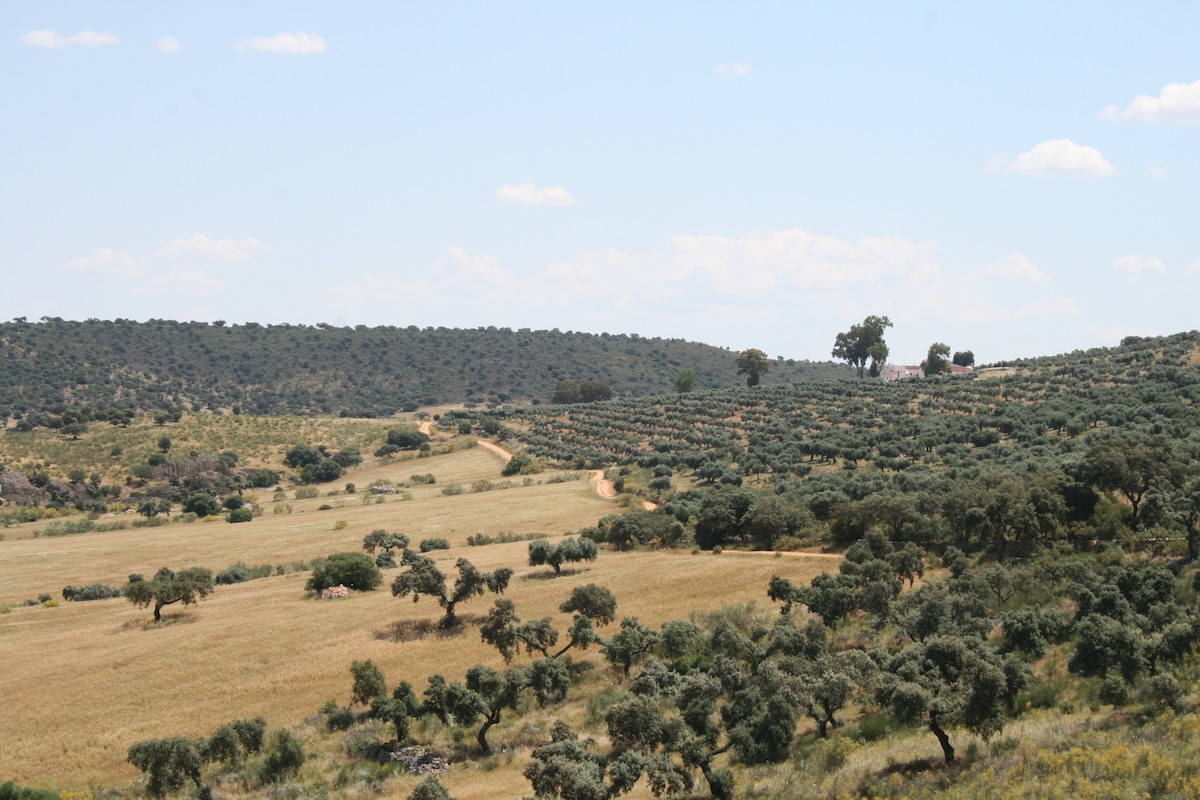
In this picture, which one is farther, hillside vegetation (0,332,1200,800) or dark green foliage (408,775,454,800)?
hillside vegetation (0,332,1200,800)

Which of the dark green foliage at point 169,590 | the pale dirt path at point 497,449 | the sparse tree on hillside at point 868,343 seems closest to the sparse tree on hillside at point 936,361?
the sparse tree on hillside at point 868,343

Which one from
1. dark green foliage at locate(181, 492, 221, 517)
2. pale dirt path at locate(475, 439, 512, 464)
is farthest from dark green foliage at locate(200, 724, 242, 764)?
pale dirt path at locate(475, 439, 512, 464)

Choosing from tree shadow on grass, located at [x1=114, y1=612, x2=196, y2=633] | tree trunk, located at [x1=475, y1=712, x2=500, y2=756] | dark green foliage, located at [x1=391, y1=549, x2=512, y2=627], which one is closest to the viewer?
tree trunk, located at [x1=475, y1=712, x2=500, y2=756]

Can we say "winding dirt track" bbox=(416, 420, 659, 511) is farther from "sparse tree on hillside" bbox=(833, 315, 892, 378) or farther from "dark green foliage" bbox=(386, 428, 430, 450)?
"sparse tree on hillside" bbox=(833, 315, 892, 378)

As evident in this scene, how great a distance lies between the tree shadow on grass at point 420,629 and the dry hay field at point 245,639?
0.17 metres

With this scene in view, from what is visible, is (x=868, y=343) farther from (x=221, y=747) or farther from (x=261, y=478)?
(x=221, y=747)

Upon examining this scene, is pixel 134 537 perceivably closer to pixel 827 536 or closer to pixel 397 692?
pixel 397 692

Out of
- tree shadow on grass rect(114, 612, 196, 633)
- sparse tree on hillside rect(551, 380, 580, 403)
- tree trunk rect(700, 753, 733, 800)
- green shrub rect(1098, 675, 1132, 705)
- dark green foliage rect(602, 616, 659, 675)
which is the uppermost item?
sparse tree on hillside rect(551, 380, 580, 403)

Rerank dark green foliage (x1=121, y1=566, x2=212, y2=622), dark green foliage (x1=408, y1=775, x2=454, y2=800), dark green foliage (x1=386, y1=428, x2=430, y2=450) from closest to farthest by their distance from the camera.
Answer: dark green foliage (x1=408, y1=775, x2=454, y2=800) → dark green foliage (x1=121, y1=566, x2=212, y2=622) → dark green foliage (x1=386, y1=428, x2=430, y2=450)

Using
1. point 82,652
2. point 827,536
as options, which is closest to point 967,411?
point 827,536

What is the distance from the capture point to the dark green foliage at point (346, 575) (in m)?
55.5

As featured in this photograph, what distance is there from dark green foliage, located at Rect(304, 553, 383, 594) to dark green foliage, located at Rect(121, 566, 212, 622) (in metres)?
5.83

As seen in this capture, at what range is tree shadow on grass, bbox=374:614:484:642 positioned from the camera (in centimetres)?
4700

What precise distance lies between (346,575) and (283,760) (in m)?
21.5
